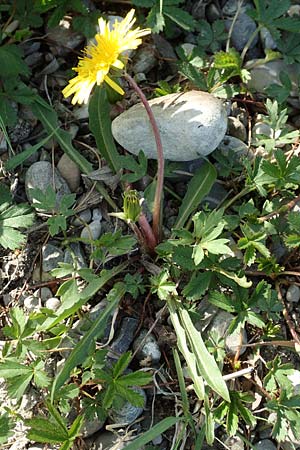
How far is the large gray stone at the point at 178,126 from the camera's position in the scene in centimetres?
233

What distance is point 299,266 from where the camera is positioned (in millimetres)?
2357

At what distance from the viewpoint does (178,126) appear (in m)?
2.35

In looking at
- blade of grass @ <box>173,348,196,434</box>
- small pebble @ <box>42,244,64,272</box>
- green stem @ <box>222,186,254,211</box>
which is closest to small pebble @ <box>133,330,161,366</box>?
blade of grass @ <box>173,348,196,434</box>

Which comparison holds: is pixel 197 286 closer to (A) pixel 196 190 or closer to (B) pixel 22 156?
(A) pixel 196 190

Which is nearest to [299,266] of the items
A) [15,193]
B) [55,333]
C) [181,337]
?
[181,337]

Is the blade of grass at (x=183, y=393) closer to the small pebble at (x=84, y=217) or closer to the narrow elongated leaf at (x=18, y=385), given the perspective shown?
the narrow elongated leaf at (x=18, y=385)

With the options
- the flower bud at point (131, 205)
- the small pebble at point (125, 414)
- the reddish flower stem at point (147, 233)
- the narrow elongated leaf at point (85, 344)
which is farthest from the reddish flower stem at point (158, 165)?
the small pebble at point (125, 414)

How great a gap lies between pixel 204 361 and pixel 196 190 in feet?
2.07

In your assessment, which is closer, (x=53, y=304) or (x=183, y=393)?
(x=183, y=393)

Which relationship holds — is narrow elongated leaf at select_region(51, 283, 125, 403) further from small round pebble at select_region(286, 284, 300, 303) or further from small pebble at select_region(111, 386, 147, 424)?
small round pebble at select_region(286, 284, 300, 303)

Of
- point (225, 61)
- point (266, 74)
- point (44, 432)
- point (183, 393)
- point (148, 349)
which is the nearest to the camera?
point (44, 432)

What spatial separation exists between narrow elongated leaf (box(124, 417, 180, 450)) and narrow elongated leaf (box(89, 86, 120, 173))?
36.2 inches

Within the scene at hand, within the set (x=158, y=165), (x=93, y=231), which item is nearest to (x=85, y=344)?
(x=93, y=231)

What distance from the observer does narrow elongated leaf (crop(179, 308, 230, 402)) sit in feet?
6.72
